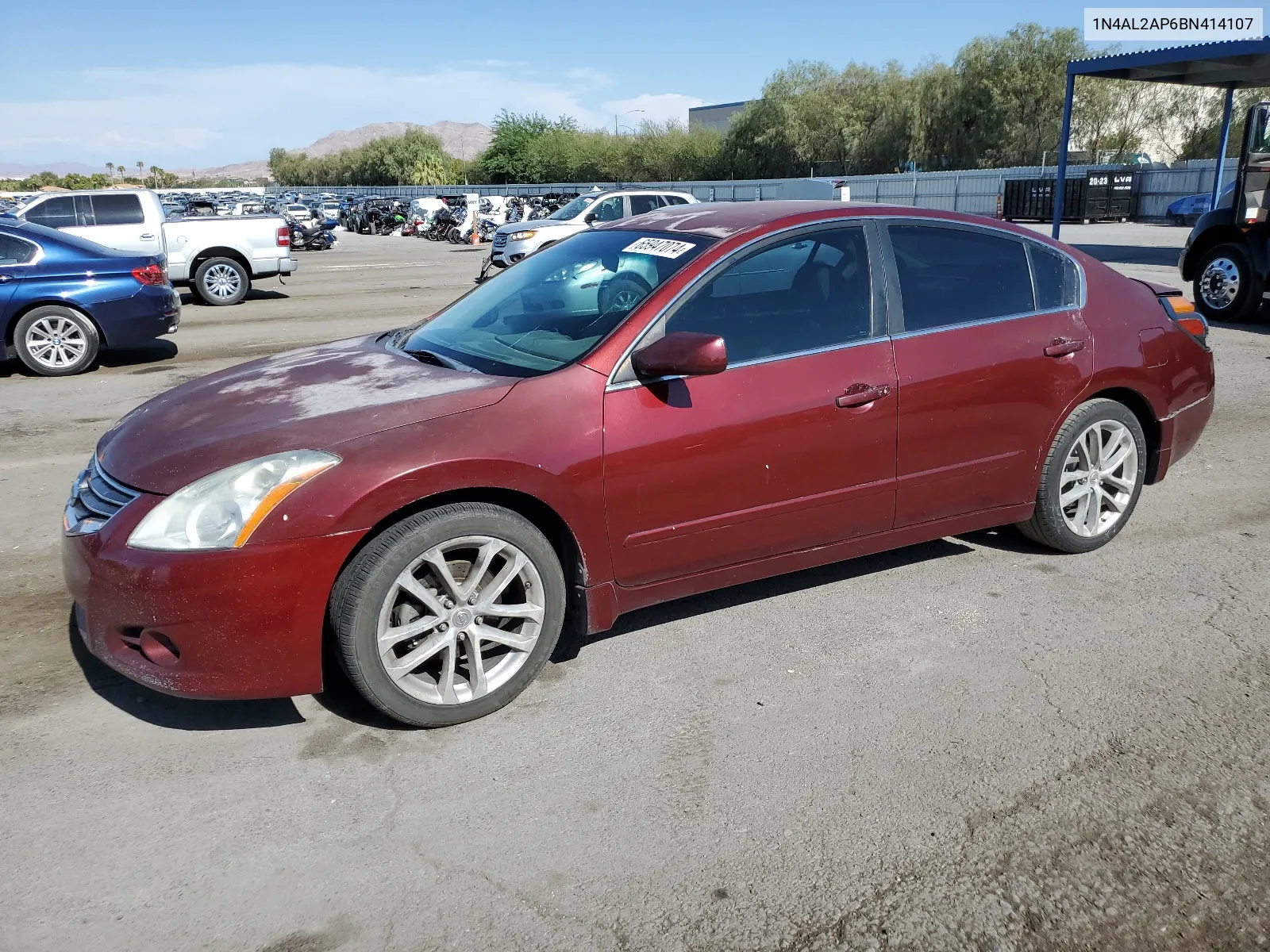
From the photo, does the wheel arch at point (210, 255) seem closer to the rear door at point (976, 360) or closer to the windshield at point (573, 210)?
the windshield at point (573, 210)

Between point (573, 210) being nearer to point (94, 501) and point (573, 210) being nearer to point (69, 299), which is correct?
point (69, 299)

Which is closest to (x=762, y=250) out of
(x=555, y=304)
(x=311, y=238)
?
(x=555, y=304)

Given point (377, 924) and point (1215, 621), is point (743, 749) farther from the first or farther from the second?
point (1215, 621)

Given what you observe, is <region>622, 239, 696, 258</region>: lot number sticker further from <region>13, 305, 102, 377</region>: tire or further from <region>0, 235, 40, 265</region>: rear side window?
<region>0, 235, 40, 265</region>: rear side window

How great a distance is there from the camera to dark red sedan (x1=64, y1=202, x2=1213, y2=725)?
10.4 ft

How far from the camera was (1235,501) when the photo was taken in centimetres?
578

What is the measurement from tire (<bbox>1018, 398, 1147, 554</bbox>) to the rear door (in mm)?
121

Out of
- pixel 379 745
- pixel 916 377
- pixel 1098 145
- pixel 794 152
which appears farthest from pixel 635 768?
pixel 794 152

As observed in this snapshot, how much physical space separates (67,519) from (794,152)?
6993 cm

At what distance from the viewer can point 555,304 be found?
4.24 m

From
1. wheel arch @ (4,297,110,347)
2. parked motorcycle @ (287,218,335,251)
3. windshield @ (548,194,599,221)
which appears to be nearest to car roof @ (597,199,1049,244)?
wheel arch @ (4,297,110,347)

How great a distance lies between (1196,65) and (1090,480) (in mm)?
19864

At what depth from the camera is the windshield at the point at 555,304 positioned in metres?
3.86

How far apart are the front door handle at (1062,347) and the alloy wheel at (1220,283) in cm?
909
